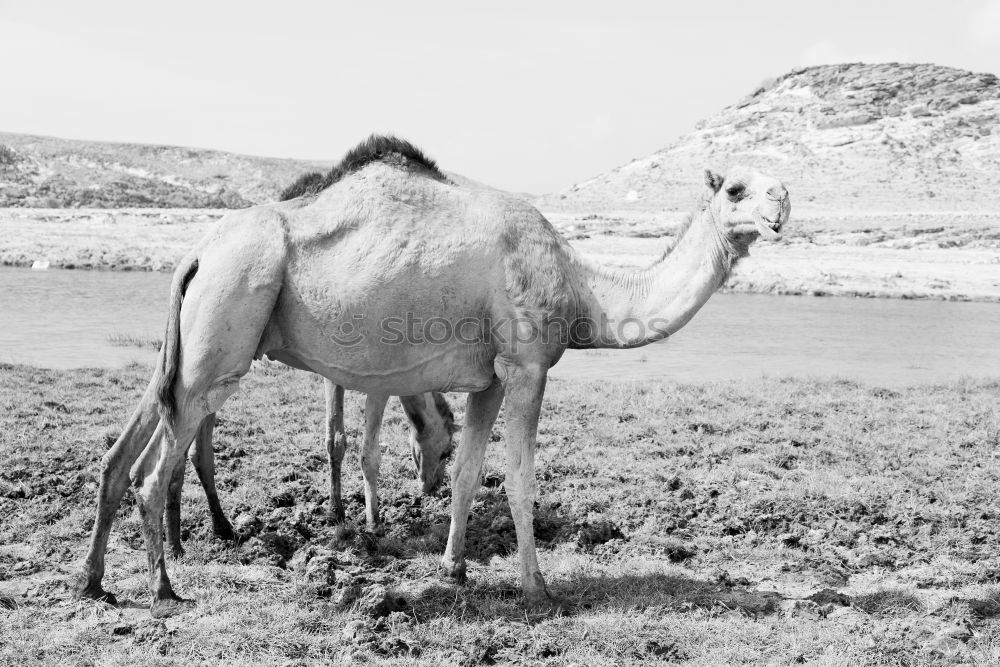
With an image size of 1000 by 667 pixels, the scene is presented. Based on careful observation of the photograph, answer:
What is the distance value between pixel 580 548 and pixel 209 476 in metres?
2.93

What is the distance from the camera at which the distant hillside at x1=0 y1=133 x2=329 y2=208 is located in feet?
177

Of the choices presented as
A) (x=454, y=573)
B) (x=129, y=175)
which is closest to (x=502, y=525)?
(x=454, y=573)

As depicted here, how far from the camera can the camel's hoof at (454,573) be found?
6473 mm

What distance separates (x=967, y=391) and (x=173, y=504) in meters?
11.1

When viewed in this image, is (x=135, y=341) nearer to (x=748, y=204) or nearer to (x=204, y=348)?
(x=204, y=348)

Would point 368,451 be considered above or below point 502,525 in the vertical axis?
above

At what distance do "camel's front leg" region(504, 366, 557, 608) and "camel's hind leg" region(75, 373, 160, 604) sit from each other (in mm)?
2290

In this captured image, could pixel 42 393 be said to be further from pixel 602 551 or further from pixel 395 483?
pixel 602 551

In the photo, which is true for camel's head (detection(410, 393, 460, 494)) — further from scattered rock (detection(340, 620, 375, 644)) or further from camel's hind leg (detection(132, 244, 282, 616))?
scattered rock (detection(340, 620, 375, 644))

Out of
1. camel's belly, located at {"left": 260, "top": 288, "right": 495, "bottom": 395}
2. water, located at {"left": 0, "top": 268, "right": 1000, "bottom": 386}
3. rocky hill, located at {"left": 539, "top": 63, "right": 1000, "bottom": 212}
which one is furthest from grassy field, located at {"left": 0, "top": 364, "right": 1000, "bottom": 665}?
rocky hill, located at {"left": 539, "top": 63, "right": 1000, "bottom": 212}

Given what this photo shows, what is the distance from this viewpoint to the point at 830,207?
61.3 m

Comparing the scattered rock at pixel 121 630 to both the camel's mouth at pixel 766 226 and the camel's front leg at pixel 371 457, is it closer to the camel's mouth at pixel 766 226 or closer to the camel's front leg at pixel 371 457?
the camel's front leg at pixel 371 457

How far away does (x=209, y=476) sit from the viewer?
7215 millimetres

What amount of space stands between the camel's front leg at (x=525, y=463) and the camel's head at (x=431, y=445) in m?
1.99
